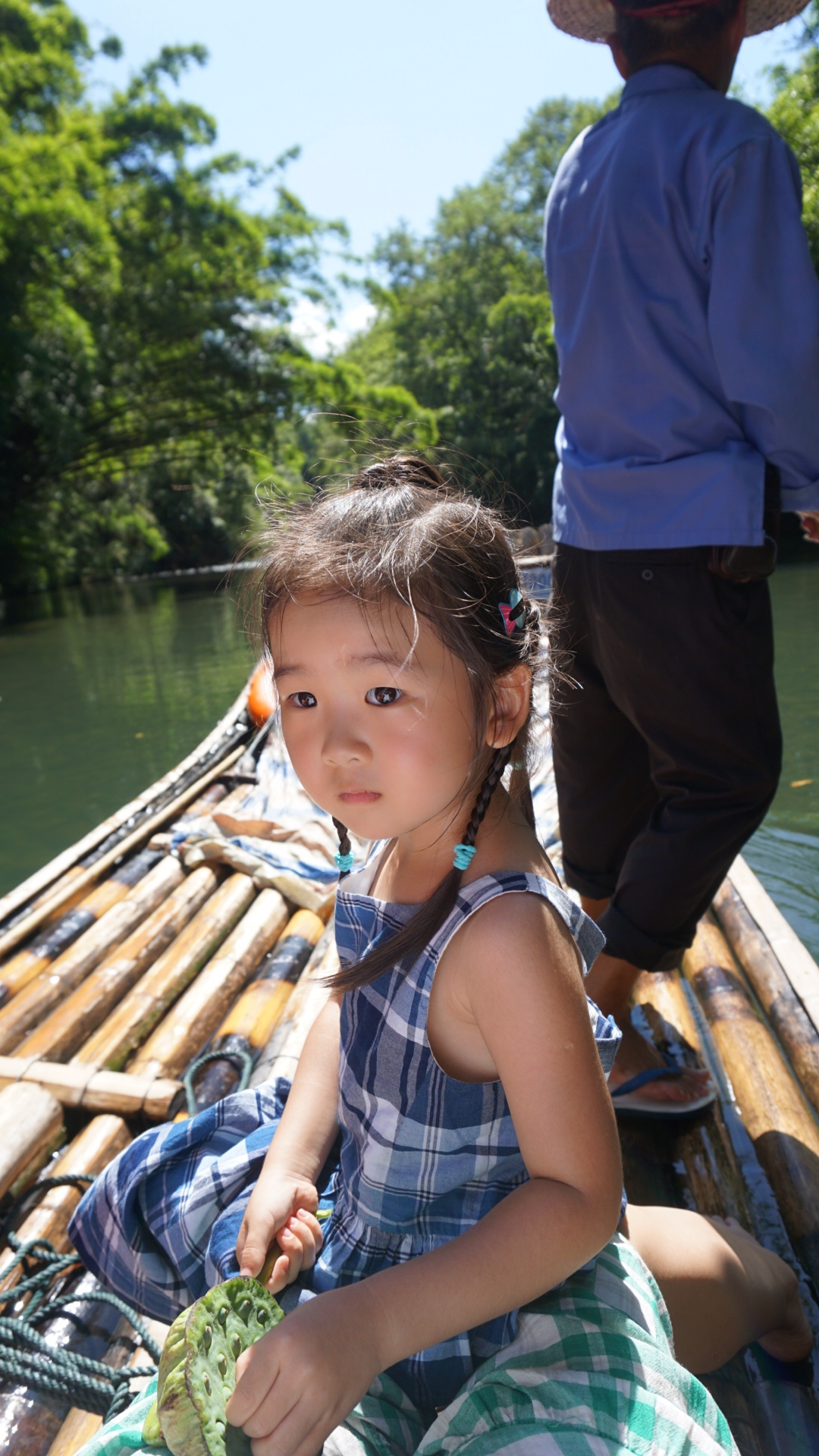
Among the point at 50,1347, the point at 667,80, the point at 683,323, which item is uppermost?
the point at 667,80

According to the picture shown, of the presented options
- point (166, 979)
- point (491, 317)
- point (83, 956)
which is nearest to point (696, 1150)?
point (166, 979)

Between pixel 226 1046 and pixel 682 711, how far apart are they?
1.18 meters

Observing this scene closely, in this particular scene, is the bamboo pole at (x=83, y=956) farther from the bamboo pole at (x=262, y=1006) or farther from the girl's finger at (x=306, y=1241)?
the girl's finger at (x=306, y=1241)

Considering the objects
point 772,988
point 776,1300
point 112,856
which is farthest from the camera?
point 112,856

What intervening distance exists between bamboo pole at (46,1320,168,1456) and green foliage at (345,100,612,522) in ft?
77.1

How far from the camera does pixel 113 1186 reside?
4.03 feet

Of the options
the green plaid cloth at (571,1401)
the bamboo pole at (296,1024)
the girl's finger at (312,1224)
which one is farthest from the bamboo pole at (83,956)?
the green plaid cloth at (571,1401)

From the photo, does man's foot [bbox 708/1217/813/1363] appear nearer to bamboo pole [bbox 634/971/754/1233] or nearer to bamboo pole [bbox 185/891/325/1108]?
bamboo pole [bbox 634/971/754/1233]

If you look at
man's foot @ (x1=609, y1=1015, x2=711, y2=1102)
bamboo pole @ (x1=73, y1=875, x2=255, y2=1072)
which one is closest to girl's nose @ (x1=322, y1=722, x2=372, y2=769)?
man's foot @ (x1=609, y1=1015, x2=711, y2=1102)

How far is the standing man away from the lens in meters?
1.56

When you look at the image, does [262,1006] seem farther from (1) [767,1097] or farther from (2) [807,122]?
(2) [807,122]

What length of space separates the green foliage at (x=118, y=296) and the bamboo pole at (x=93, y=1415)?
1645 centimetres

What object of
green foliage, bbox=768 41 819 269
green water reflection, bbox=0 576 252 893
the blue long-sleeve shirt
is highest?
green foliage, bbox=768 41 819 269

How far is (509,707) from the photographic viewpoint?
3.57ft
